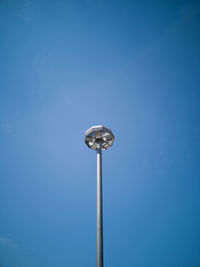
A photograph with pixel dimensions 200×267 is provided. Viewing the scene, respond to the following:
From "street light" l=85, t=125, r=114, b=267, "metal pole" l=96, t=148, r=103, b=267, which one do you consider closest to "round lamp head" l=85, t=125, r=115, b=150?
"street light" l=85, t=125, r=114, b=267

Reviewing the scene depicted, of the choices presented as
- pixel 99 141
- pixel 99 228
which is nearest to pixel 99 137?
pixel 99 141

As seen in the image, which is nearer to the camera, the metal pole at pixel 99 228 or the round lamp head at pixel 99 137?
the metal pole at pixel 99 228

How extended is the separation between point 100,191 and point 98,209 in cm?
68

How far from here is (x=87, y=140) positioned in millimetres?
9570

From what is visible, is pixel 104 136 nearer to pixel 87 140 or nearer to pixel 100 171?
pixel 87 140

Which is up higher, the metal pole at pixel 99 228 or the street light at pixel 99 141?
the street light at pixel 99 141

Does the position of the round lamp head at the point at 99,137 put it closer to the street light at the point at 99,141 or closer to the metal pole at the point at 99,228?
the street light at the point at 99,141

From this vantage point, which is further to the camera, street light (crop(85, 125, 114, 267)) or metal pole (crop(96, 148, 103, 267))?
street light (crop(85, 125, 114, 267))

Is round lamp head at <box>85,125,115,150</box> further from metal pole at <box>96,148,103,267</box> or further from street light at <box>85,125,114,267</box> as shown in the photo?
metal pole at <box>96,148,103,267</box>

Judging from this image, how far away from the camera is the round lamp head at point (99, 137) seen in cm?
912

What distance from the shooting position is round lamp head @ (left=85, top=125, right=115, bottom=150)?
9117 mm

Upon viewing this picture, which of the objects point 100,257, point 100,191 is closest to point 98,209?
point 100,191

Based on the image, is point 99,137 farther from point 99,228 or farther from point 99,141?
point 99,228

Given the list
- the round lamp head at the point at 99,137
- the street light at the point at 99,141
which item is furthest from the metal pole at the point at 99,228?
the round lamp head at the point at 99,137
